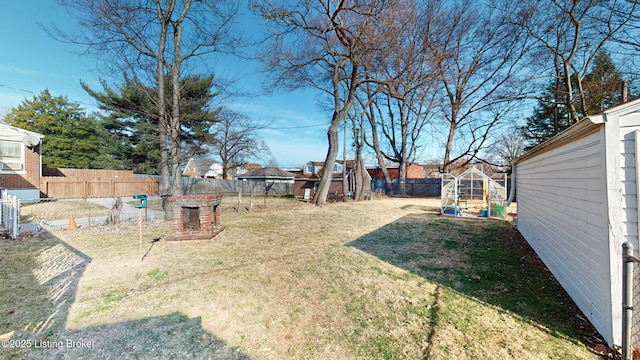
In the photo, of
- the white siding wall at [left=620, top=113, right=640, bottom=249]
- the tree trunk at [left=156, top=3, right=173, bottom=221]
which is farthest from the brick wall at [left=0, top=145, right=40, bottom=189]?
the white siding wall at [left=620, top=113, right=640, bottom=249]

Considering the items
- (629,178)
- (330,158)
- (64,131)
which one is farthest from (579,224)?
(64,131)

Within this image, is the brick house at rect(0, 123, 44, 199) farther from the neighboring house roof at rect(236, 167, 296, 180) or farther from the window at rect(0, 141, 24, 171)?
the neighboring house roof at rect(236, 167, 296, 180)

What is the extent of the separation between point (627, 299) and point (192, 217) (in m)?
7.36

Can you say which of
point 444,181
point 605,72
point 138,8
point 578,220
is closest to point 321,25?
point 138,8

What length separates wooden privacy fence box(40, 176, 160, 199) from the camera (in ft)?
53.1

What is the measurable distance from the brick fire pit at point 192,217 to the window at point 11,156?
12772 mm

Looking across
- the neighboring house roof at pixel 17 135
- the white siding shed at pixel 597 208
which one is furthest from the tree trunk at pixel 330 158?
the neighboring house roof at pixel 17 135

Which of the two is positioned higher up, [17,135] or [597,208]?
[17,135]

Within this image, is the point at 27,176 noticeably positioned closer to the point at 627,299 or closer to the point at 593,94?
the point at 627,299

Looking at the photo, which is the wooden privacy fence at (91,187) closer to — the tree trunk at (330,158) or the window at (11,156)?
the window at (11,156)

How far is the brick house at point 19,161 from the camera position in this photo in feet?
38.3

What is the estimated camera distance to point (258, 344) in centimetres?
250

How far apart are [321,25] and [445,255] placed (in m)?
11.4

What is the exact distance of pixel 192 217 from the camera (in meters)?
6.55
